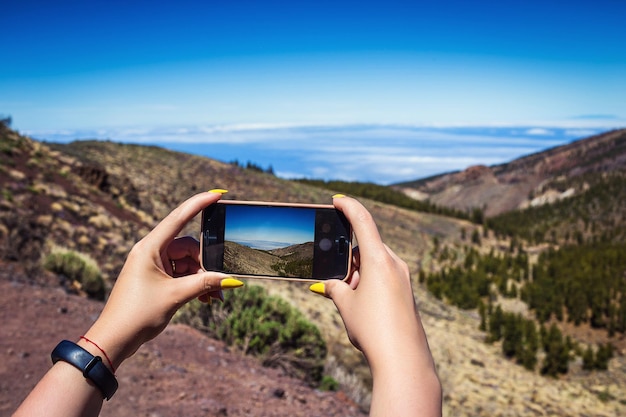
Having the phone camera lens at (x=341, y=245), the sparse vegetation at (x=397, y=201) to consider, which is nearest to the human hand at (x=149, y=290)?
the phone camera lens at (x=341, y=245)

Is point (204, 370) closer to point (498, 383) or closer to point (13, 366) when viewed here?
point (13, 366)

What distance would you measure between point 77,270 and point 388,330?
8.52 metres

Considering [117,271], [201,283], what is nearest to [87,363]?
[201,283]

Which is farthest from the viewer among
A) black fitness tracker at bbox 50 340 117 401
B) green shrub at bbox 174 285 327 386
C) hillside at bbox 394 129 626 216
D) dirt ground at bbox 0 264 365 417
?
hillside at bbox 394 129 626 216

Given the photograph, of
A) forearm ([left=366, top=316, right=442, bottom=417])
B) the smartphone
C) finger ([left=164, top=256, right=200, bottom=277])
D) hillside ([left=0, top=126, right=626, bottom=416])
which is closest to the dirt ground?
hillside ([left=0, top=126, right=626, bottom=416])

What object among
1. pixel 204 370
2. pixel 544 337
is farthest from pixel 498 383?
pixel 204 370

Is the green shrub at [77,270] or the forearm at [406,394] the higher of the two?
the forearm at [406,394]

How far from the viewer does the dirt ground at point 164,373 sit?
4.64 m

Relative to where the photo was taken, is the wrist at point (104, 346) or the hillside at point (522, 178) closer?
the wrist at point (104, 346)

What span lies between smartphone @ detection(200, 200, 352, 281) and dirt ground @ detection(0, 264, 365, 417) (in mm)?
3026

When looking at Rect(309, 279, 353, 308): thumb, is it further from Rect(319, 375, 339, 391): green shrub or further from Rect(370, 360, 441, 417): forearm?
Rect(319, 375, 339, 391): green shrub

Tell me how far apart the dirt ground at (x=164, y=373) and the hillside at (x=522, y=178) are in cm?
8182

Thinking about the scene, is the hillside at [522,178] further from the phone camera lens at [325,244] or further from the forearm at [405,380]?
the forearm at [405,380]

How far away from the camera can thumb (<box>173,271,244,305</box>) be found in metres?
1.87
